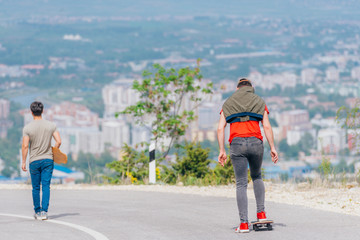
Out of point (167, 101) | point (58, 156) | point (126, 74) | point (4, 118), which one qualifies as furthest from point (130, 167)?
point (126, 74)

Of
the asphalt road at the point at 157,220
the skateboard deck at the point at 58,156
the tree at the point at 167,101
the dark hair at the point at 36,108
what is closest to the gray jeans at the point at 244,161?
the asphalt road at the point at 157,220

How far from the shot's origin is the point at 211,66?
170 meters

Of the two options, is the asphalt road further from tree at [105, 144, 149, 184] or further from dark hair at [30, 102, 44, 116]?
A: tree at [105, 144, 149, 184]

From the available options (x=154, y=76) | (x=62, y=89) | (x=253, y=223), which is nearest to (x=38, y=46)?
(x=62, y=89)

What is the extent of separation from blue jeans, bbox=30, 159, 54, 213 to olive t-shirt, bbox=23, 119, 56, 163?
65mm

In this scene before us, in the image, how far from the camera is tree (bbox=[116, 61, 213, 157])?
17828mm

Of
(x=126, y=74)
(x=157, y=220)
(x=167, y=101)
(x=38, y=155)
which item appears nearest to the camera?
(x=157, y=220)

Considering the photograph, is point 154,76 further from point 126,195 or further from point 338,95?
point 338,95

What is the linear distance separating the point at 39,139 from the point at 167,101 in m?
9.44

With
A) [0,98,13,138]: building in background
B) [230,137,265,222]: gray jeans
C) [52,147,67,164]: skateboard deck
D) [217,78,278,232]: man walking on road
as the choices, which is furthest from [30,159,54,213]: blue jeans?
[0,98,13,138]: building in background

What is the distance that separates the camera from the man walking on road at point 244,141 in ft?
25.6

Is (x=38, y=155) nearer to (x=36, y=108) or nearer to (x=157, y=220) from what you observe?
(x=36, y=108)

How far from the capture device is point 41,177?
9.12 meters

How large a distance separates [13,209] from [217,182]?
163 inches
